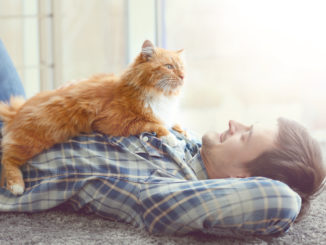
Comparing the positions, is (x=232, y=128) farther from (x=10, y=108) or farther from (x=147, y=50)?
(x=10, y=108)

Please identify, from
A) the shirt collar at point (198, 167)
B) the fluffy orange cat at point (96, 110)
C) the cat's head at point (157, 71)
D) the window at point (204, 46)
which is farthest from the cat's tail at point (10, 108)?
the window at point (204, 46)

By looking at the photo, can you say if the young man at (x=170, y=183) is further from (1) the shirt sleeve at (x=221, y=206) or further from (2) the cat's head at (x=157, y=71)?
(2) the cat's head at (x=157, y=71)

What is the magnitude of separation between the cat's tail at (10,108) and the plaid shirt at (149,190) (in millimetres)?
226

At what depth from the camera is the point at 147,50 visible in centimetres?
149

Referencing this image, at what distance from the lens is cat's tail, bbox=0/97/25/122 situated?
56.6 inches

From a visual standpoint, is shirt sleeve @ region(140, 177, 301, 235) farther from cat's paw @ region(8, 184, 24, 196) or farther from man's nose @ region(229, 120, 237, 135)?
cat's paw @ region(8, 184, 24, 196)

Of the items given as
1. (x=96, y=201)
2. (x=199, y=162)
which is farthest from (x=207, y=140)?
(x=96, y=201)

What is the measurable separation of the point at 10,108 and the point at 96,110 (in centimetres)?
37

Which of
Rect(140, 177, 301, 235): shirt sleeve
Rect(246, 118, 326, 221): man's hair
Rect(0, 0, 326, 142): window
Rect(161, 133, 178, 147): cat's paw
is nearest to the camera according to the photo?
Rect(140, 177, 301, 235): shirt sleeve

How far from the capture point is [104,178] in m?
1.24

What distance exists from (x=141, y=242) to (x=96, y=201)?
245mm

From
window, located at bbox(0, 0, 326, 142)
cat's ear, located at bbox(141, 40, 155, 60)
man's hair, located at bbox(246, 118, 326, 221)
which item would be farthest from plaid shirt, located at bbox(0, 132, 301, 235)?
window, located at bbox(0, 0, 326, 142)

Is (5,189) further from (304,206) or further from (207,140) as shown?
(304,206)

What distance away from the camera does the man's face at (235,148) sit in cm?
129
